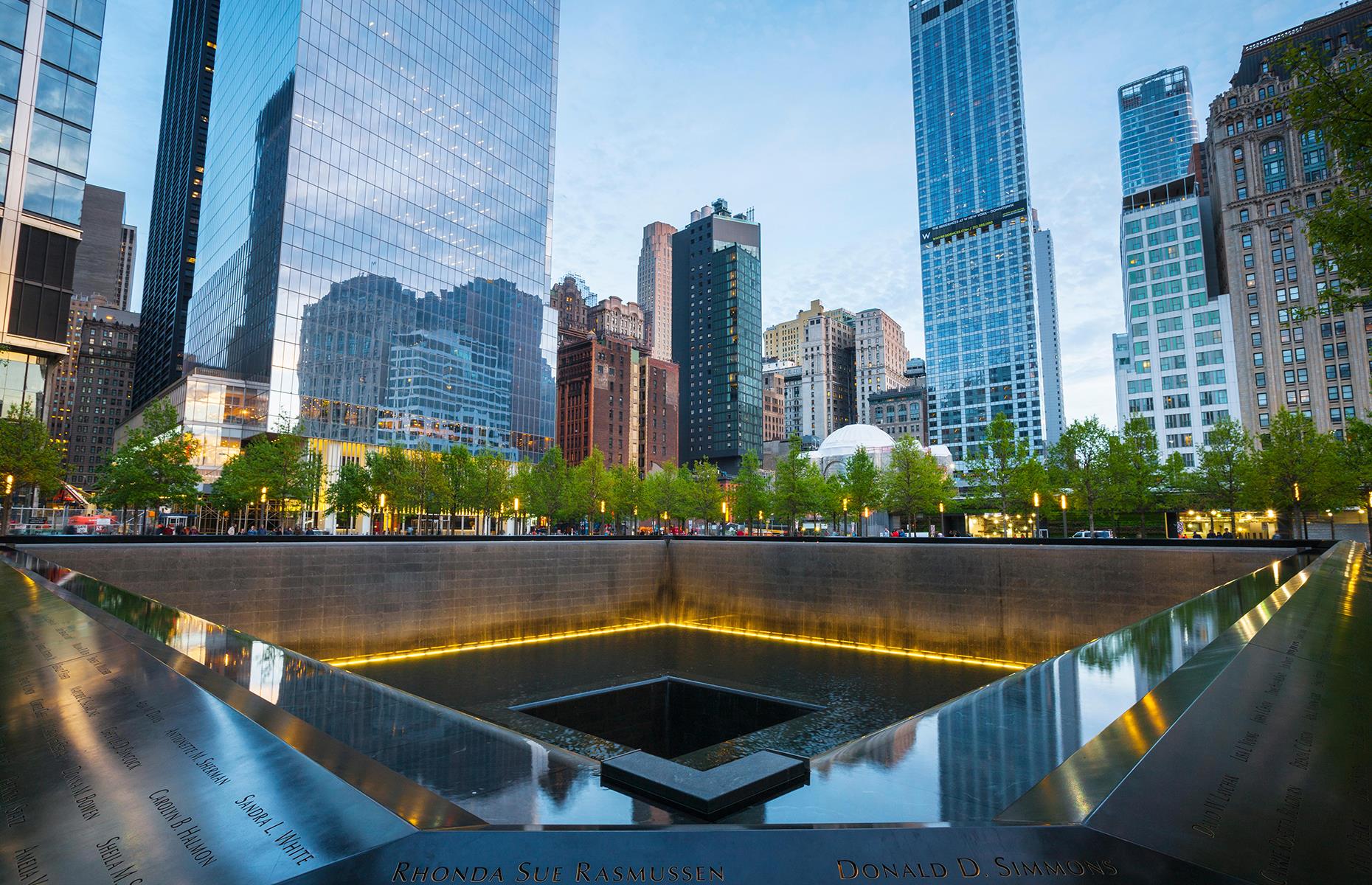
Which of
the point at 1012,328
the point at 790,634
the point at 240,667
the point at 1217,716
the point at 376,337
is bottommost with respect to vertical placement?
the point at 790,634

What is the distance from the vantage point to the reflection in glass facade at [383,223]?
68812mm

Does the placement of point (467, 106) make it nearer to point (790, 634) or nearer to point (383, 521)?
point (383, 521)

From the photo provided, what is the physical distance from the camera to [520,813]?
10.0 feet

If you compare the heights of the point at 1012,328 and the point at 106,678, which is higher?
the point at 1012,328

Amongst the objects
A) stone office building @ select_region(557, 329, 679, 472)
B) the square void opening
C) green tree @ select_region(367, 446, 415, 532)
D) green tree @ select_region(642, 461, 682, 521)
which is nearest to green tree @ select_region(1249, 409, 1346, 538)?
the square void opening

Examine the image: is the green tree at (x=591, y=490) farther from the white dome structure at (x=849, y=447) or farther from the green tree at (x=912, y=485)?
the white dome structure at (x=849, y=447)

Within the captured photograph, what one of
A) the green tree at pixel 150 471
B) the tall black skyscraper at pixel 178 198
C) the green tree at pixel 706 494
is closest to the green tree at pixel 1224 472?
the green tree at pixel 706 494

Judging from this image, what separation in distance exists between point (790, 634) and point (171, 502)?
50.0 m

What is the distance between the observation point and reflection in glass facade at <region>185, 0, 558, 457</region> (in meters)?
68.8

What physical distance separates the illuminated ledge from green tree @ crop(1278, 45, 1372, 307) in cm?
1283

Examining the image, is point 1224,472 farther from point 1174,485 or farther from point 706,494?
point 706,494

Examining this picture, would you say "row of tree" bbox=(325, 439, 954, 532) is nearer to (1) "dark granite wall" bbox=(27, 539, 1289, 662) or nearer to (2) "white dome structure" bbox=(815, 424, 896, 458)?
(1) "dark granite wall" bbox=(27, 539, 1289, 662)

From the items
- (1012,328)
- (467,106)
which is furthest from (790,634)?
(1012,328)

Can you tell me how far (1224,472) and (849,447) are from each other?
189 ft
